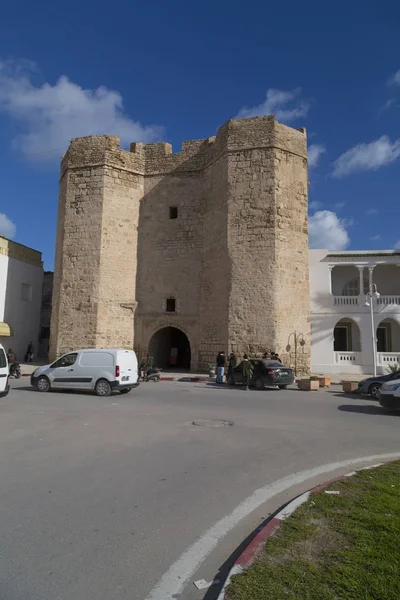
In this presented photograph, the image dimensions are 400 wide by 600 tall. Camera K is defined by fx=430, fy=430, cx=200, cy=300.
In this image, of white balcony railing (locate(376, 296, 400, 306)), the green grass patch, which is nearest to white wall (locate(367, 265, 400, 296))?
white balcony railing (locate(376, 296, 400, 306))

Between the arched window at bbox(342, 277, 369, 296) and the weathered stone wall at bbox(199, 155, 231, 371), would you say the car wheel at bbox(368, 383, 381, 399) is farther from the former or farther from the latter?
the arched window at bbox(342, 277, 369, 296)

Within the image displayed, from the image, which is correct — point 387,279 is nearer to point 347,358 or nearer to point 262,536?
point 347,358

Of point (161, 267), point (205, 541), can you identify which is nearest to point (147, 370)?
point (161, 267)

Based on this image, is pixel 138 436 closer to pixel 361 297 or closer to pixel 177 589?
pixel 177 589

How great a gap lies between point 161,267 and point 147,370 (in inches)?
294

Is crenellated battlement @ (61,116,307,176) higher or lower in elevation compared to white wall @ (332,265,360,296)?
higher

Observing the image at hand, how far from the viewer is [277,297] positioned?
2152 centimetres

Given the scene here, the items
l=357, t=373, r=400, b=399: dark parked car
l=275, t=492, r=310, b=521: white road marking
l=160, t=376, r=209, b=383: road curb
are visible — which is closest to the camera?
l=275, t=492, r=310, b=521: white road marking

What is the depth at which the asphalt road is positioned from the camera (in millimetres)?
3227

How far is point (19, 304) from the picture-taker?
94.7 ft

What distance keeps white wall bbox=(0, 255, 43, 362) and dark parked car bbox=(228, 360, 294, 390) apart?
17.5 meters

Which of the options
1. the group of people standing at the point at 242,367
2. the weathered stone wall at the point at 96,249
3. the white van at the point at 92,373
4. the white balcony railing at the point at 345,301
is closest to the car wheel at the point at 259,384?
the group of people standing at the point at 242,367

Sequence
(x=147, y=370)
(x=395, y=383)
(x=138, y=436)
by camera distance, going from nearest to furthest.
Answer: (x=138, y=436) < (x=395, y=383) < (x=147, y=370)

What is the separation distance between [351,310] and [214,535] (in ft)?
75.6
